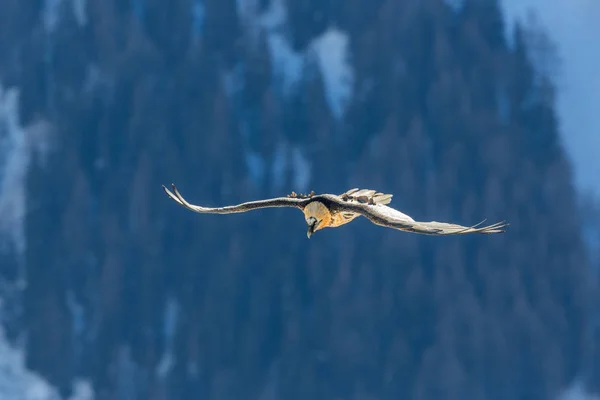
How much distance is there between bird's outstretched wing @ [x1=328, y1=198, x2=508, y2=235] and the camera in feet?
144

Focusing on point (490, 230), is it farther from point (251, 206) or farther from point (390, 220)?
point (251, 206)

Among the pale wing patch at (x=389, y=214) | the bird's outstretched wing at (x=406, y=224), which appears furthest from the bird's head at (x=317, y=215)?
the pale wing patch at (x=389, y=214)

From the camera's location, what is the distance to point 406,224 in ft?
159

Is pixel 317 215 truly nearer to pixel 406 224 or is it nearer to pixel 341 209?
pixel 341 209

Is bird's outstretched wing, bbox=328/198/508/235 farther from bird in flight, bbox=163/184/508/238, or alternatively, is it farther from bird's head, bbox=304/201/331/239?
bird's head, bbox=304/201/331/239

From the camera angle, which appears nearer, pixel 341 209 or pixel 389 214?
pixel 389 214

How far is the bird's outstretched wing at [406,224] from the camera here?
4397cm

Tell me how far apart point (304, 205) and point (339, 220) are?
74.5 inches

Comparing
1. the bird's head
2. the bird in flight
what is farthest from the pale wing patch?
the bird's head

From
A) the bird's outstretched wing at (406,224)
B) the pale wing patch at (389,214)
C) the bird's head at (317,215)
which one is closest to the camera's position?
the bird's outstretched wing at (406,224)

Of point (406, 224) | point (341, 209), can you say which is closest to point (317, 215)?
point (341, 209)

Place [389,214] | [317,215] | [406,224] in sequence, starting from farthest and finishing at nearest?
[317,215]
[389,214]
[406,224]

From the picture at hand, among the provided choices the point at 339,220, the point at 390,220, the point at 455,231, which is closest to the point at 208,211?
the point at 339,220

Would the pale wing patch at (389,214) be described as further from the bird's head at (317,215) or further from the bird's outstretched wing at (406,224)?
the bird's head at (317,215)
